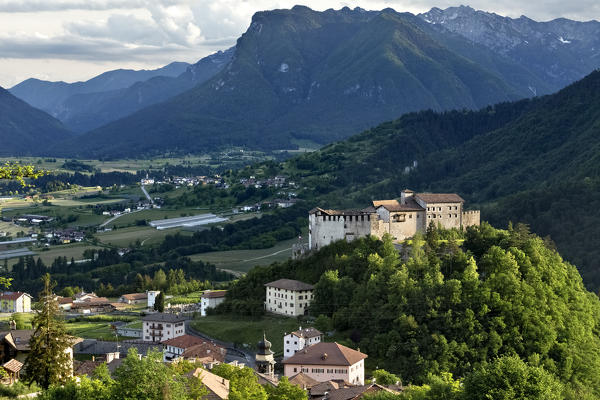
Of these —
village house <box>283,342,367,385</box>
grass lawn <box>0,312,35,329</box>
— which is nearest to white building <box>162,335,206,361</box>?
village house <box>283,342,367,385</box>

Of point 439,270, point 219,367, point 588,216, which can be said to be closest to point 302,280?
point 439,270

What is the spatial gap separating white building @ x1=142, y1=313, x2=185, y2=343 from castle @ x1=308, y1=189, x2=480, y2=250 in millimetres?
18763

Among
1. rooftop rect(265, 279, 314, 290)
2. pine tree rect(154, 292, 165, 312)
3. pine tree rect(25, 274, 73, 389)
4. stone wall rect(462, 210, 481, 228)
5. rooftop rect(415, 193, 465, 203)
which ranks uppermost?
rooftop rect(415, 193, 465, 203)

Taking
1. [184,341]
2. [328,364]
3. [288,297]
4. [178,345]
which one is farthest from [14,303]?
[328,364]

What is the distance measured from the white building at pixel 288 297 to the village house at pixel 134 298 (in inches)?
1707

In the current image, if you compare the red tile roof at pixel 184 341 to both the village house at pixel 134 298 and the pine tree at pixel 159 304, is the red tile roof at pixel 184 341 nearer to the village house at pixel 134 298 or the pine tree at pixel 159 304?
the pine tree at pixel 159 304

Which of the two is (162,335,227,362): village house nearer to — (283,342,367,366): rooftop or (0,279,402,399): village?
(0,279,402,399): village

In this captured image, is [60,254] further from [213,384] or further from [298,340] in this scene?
[213,384]

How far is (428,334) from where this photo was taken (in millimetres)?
88250

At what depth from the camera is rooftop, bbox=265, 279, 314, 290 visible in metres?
101

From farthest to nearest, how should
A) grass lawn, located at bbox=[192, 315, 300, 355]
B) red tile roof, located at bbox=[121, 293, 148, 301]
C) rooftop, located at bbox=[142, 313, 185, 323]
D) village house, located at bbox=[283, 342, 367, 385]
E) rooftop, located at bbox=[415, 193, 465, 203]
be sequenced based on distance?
red tile roof, located at bbox=[121, 293, 148, 301]
rooftop, located at bbox=[142, 313, 185, 323]
rooftop, located at bbox=[415, 193, 465, 203]
grass lawn, located at bbox=[192, 315, 300, 355]
village house, located at bbox=[283, 342, 367, 385]

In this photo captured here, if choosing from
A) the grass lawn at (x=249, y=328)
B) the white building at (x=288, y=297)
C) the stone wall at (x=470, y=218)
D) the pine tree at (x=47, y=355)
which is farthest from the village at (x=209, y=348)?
the stone wall at (x=470, y=218)

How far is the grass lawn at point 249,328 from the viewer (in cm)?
9606

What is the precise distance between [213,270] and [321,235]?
6605 cm
